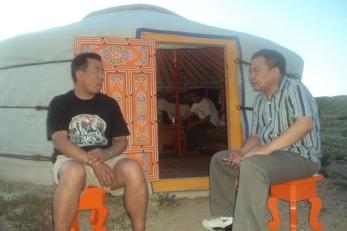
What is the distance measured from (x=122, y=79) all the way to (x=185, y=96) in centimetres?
347

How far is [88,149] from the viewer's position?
209cm

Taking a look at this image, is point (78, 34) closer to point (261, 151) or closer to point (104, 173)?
point (104, 173)

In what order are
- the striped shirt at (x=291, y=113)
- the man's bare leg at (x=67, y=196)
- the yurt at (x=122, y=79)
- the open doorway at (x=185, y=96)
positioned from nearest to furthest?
the man's bare leg at (x=67, y=196) → the striped shirt at (x=291, y=113) → the yurt at (x=122, y=79) → the open doorway at (x=185, y=96)

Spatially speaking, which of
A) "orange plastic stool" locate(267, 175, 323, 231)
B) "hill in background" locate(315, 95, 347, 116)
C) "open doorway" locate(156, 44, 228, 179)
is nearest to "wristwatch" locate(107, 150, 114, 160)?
"orange plastic stool" locate(267, 175, 323, 231)

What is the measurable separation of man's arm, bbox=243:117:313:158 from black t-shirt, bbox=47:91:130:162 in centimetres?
75

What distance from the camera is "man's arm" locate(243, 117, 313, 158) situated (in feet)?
6.37

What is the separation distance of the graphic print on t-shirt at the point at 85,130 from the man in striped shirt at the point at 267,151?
67 centimetres

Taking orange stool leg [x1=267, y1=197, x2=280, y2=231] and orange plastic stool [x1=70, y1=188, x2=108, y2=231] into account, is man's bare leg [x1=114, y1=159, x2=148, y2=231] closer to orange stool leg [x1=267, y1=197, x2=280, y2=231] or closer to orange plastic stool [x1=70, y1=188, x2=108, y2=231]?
orange plastic stool [x1=70, y1=188, x2=108, y2=231]

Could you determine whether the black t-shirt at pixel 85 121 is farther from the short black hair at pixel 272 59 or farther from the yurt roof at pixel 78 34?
the yurt roof at pixel 78 34

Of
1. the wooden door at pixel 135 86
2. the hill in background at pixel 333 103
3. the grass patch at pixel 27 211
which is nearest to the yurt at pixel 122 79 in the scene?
the wooden door at pixel 135 86

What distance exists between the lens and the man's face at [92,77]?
214cm

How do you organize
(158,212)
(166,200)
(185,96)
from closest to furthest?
(158,212) → (166,200) → (185,96)

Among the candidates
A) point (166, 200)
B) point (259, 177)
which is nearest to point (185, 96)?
point (166, 200)

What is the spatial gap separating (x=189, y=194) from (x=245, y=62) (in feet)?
4.20
